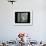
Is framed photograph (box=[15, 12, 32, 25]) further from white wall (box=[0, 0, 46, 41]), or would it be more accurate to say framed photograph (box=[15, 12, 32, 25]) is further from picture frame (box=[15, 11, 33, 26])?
white wall (box=[0, 0, 46, 41])

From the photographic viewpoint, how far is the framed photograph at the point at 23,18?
4758mm

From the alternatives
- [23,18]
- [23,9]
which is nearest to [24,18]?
[23,18]

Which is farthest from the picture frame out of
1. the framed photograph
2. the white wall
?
the white wall

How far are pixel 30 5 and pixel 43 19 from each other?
2.20 ft

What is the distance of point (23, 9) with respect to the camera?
15.6 feet

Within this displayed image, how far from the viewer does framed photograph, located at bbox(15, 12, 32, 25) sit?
15.6ft

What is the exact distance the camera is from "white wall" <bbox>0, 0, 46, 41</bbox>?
4754mm

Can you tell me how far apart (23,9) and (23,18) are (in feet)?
1.05

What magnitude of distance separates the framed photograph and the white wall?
0.14 m

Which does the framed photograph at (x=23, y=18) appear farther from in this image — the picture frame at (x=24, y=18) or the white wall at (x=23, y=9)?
the white wall at (x=23, y=9)

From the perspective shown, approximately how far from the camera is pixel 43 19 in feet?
15.6

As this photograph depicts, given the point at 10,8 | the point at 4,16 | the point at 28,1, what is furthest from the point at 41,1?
the point at 4,16

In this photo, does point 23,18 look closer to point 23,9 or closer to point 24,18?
point 24,18

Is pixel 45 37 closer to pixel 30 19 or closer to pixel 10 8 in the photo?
pixel 30 19
